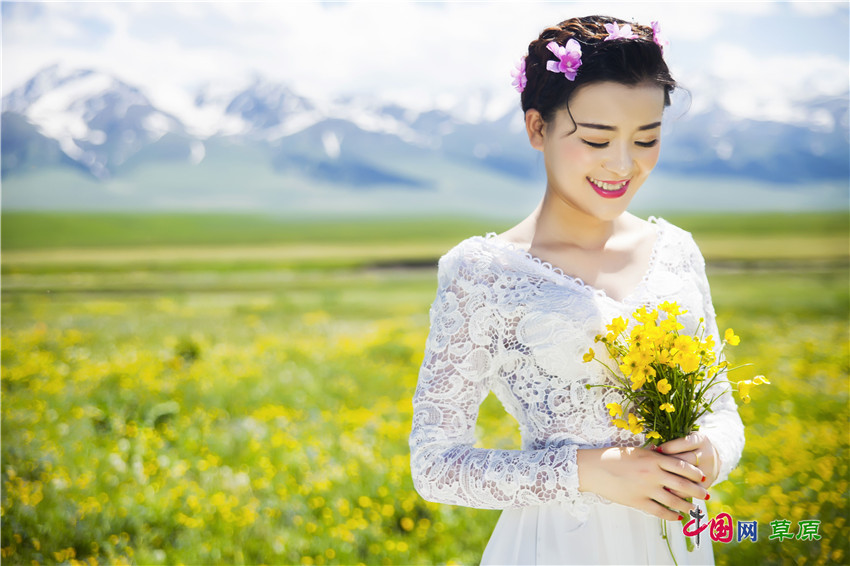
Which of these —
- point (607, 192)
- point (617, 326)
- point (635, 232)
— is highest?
point (607, 192)

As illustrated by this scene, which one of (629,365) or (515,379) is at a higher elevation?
(629,365)

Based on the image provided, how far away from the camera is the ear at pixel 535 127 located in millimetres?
1854

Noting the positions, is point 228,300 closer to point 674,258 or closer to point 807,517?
point 807,517

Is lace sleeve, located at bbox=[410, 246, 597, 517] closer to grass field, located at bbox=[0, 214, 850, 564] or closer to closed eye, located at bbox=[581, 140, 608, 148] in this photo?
closed eye, located at bbox=[581, 140, 608, 148]

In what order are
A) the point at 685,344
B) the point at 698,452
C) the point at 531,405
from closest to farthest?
the point at 685,344 < the point at 698,452 < the point at 531,405

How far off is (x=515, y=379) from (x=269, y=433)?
3999 mm

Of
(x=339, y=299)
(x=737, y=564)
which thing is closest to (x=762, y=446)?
(x=737, y=564)

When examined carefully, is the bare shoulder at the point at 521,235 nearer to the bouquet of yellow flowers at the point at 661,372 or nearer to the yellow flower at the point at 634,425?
the bouquet of yellow flowers at the point at 661,372

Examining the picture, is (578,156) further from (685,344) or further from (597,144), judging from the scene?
(685,344)

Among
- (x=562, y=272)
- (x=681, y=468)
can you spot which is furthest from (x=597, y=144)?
(x=681, y=468)

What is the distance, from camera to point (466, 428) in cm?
165

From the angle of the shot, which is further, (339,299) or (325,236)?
(325,236)

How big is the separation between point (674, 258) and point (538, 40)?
73 centimetres

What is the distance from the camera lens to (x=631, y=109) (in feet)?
5.49
